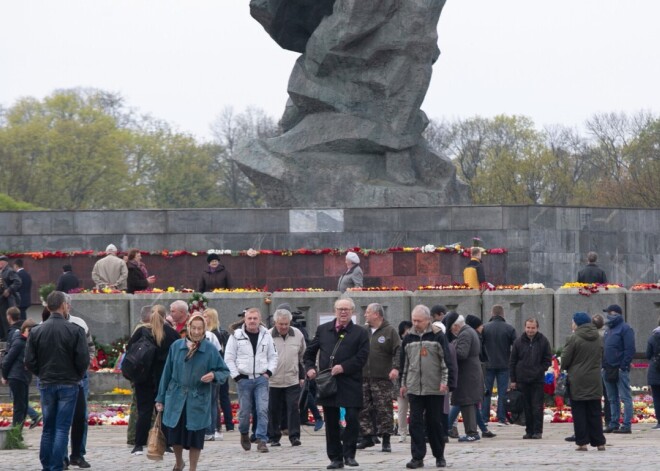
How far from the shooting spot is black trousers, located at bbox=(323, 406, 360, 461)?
13.1m

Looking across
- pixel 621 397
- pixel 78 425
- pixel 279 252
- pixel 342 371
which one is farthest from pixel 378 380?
pixel 279 252

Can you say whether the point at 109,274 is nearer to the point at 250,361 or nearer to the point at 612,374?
the point at 250,361

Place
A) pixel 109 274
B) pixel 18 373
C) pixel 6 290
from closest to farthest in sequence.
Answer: pixel 18 373, pixel 6 290, pixel 109 274

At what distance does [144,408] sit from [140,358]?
2.30 feet

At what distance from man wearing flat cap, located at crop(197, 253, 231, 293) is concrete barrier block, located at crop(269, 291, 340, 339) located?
1294 mm

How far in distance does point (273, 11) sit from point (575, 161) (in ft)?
138

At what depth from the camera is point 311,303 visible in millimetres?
21234

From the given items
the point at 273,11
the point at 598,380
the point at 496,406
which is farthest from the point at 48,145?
the point at 598,380

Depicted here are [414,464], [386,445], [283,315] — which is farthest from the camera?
[283,315]

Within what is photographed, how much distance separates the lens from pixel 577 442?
47.6ft

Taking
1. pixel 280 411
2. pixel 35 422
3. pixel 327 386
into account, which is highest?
pixel 327 386

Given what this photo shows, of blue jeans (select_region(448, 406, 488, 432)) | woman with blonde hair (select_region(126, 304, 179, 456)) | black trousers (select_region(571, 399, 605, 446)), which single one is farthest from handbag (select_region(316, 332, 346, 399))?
blue jeans (select_region(448, 406, 488, 432))

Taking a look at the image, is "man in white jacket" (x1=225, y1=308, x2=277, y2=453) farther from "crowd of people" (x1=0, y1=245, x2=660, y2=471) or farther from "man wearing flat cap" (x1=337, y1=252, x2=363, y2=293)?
"man wearing flat cap" (x1=337, y1=252, x2=363, y2=293)

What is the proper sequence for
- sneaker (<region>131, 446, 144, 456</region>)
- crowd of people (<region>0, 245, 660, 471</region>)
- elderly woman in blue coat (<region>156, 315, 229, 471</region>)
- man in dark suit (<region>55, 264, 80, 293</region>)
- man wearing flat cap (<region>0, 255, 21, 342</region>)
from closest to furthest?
→ elderly woman in blue coat (<region>156, 315, 229, 471</region>) → crowd of people (<region>0, 245, 660, 471</region>) → sneaker (<region>131, 446, 144, 456</region>) → man wearing flat cap (<region>0, 255, 21, 342</region>) → man in dark suit (<region>55, 264, 80, 293</region>)
